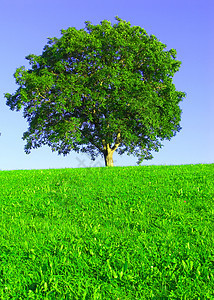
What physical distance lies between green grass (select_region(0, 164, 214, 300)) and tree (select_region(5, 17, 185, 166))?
14.3 m

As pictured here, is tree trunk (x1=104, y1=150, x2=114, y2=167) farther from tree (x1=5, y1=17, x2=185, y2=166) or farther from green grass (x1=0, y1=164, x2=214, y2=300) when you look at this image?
green grass (x1=0, y1=164, x2=214, y2=300)

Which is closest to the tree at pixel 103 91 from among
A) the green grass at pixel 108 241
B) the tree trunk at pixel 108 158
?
the tree trunk at pixel 108 158

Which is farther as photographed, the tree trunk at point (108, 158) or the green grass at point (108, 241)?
the tree trunk at point (108, 158)

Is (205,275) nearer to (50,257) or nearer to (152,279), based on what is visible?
(152,279)

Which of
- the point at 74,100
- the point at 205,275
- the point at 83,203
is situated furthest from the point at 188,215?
the point at 74,100

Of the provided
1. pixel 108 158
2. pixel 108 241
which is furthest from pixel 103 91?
pixel 108 241

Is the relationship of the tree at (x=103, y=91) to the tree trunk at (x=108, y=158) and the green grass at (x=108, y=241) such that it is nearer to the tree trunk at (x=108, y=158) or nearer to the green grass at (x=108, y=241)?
the tree trunk at (x=108, y=158)

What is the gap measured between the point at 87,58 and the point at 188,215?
67.0 ft

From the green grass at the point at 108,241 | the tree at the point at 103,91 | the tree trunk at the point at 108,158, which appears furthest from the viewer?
the tree trunk at the point at 108,158

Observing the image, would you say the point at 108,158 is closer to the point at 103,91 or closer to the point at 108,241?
the point at 103,91

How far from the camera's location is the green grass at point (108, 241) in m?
5.42

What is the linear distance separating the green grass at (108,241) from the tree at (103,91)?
14.3 metres

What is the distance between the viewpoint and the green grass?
5422mm

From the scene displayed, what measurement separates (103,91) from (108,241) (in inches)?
752
